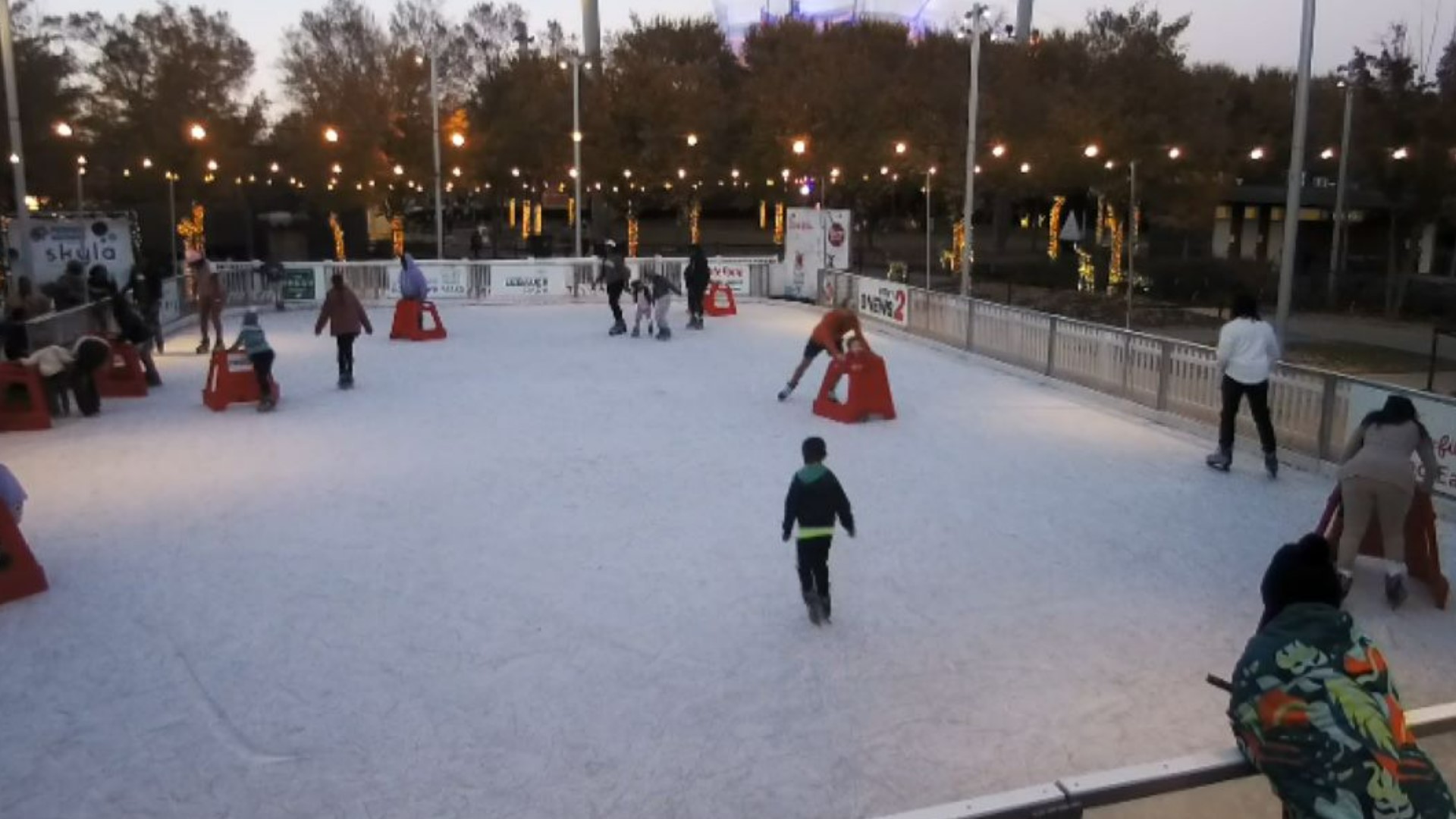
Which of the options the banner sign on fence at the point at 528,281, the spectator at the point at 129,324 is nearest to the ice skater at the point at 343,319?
the spectator at the point at 129,324

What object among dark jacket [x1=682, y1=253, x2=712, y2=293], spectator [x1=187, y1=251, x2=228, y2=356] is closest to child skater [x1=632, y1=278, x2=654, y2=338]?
dark jacket [x1=682, y1=253, x2=712, y2=293]

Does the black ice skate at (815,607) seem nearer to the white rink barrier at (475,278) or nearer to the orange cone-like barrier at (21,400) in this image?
the orange cone-like barrier at (21,400)

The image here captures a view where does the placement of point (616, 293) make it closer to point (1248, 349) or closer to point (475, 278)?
point (475, 278)

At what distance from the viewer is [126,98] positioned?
41750 mm

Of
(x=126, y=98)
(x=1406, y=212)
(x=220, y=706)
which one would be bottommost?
(x=220, y=706)

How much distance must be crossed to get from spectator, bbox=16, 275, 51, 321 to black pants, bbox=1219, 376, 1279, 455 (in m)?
14.3

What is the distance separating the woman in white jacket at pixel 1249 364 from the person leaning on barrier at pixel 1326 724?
772 cm

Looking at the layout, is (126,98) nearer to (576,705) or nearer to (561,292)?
(561,292)

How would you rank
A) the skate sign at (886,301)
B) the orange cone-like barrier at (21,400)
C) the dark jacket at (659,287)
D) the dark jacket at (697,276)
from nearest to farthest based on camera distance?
the orange cone-like barrier at (21,400)
the dark jacket at (659,287)
the skate sign at (886,301)
the dark jacket at (697,276)

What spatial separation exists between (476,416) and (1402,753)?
11.4 m

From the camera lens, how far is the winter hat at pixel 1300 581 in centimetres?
324

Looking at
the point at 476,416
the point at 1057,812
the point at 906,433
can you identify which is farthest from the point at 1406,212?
the point at 1057,812

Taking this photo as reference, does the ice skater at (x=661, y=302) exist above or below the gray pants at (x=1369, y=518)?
above

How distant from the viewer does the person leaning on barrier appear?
2.85 m
